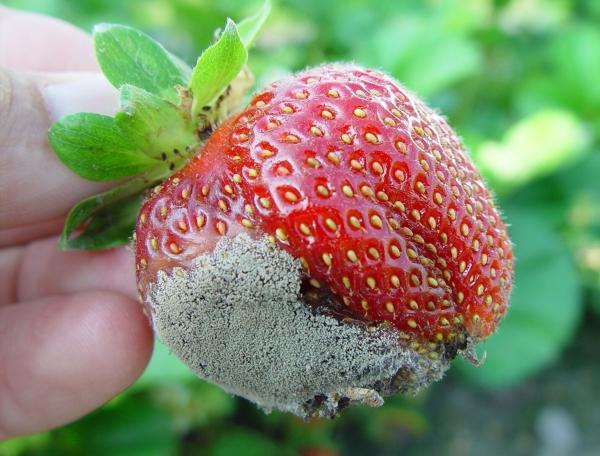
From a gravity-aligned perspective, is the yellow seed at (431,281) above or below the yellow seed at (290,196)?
below

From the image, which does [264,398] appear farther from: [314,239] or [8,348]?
[8,348]

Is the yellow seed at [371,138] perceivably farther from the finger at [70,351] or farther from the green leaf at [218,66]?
the finger at [70,351]

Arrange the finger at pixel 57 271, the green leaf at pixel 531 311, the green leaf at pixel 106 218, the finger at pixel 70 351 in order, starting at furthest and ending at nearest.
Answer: the green leaf at pixel 531 311 < the finger at pixel 57 271 < the finger at pixel 70 351 < the green leaf at pixel 106 218

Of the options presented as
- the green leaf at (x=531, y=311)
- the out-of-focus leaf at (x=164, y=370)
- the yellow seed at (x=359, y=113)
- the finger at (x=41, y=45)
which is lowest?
the out-of-focus leaf at (x=164, y=370)

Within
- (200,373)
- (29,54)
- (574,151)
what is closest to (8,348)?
(200,373)

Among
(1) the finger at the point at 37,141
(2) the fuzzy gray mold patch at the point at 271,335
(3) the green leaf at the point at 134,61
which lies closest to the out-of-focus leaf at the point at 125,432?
(1) the finger at the point at 37,141

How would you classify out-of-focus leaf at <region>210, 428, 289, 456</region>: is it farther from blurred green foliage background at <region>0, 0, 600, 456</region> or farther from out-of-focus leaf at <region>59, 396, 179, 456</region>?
out-of-focus leaf at <region>59, 396, 179, 456</region>
